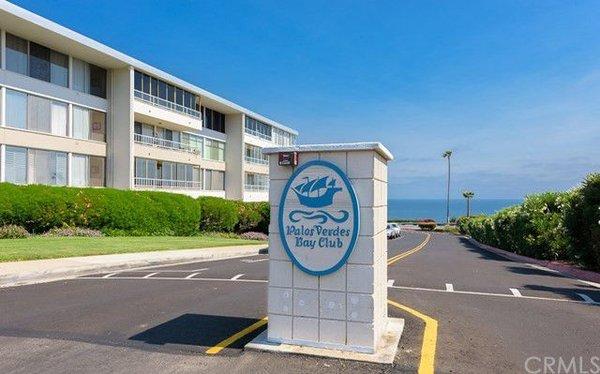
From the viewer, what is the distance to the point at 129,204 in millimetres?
26875

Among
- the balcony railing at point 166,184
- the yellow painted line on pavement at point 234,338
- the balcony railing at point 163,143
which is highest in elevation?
the balcony railing at point 163,143

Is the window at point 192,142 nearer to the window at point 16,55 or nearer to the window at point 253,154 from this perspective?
the window at point 253,154

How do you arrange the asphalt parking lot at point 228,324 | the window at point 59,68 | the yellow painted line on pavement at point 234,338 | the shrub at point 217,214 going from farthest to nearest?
the shrub at point 217,214
the window at point 59,68
the yellow painted line on pavement at point 234,338
the asphalt parking lot at point 228,324

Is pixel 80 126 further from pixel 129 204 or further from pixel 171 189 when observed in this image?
pixel 171 189

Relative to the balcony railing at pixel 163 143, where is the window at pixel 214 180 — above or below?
below

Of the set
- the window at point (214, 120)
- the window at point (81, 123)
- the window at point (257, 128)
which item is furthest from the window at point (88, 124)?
the window at point (257, 128)

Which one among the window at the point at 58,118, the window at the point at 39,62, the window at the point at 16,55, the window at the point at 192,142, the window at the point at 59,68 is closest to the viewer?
the window at the point at 16,55

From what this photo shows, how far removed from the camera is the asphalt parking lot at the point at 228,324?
17.6ft

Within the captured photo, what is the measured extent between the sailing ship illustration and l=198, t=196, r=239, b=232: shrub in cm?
2887

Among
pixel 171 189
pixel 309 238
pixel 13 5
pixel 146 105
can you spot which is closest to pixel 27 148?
pixel 13 5

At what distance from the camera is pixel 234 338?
6.37 m

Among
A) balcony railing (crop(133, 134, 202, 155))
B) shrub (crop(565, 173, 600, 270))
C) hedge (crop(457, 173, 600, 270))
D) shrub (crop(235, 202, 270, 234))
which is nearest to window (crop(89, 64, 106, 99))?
balcony railing (crop(133, 134, 202, 155))

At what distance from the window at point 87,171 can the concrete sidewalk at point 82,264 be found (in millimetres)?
13575

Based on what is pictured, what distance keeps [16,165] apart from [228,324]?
2283cm
